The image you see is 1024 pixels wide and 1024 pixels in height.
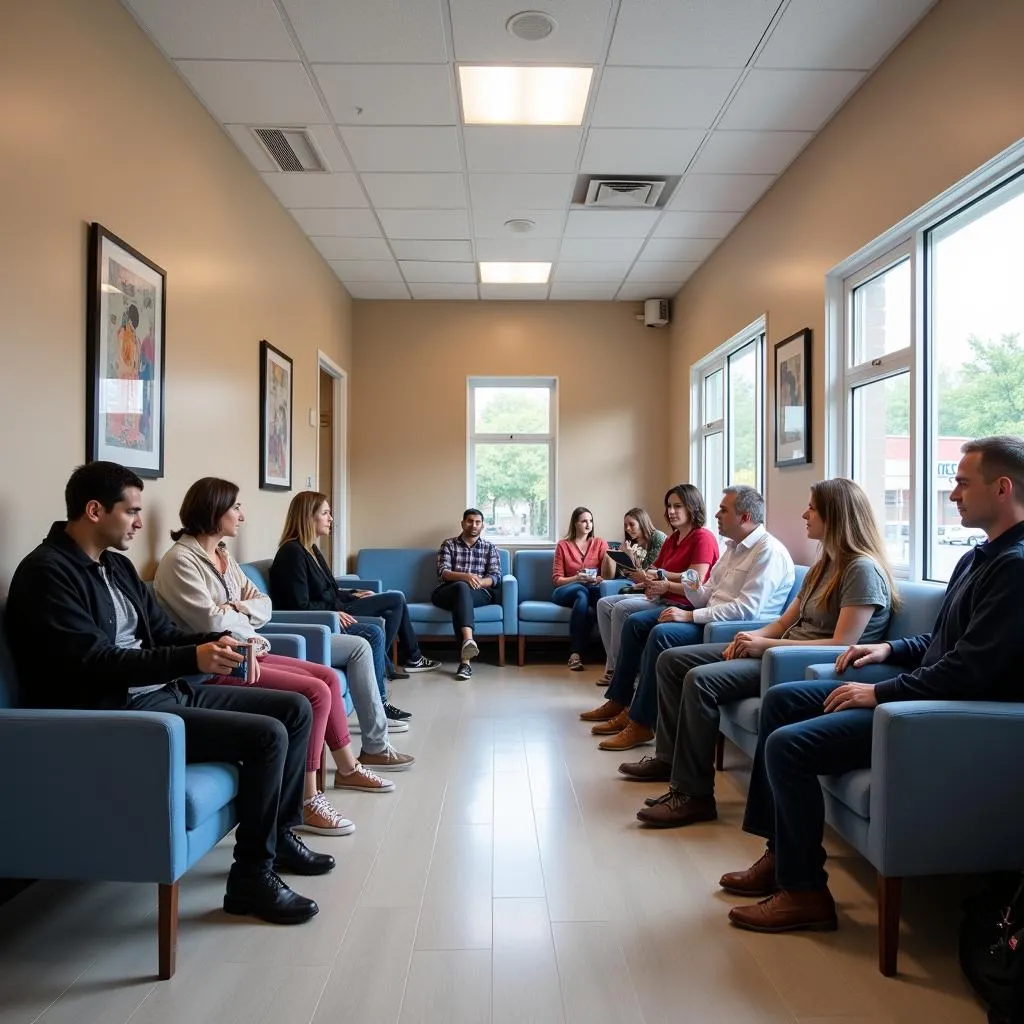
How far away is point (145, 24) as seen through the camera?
3213 millimetres

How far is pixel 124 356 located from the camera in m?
3.08

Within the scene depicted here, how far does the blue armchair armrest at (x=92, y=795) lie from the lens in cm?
196

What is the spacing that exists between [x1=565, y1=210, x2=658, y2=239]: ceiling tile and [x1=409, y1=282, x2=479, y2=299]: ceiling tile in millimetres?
1590

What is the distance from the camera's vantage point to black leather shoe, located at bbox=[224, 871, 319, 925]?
7.45ft

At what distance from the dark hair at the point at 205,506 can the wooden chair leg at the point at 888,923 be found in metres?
2.56

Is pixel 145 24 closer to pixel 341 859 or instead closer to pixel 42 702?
pixel 42 702

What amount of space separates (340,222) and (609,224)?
180 centimetres

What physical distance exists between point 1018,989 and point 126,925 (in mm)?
2165

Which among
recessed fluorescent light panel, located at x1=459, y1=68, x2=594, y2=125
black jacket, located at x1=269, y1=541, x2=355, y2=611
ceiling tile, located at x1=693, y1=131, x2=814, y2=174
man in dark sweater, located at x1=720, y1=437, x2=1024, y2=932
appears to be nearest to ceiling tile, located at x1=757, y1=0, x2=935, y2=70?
ceiling tile, located at x1=693, y1=131, x2=814, y2=174

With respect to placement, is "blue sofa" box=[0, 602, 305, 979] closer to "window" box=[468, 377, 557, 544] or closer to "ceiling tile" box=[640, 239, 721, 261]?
"ceiling tile" box=[640, 239, 721, 261]

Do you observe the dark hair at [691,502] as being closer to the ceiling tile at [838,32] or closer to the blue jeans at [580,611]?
the blue jeans at [580,611]

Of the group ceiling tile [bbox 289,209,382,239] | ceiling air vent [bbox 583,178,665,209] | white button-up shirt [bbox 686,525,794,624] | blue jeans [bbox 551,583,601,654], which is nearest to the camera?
white button-up shirt [bbox 686,525,794,624]

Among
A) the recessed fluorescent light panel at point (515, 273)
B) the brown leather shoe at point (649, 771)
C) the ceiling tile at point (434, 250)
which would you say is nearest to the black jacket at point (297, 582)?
the brown leather shoe at point (649, 771)

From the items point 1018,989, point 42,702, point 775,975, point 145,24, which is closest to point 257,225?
point 145,24
